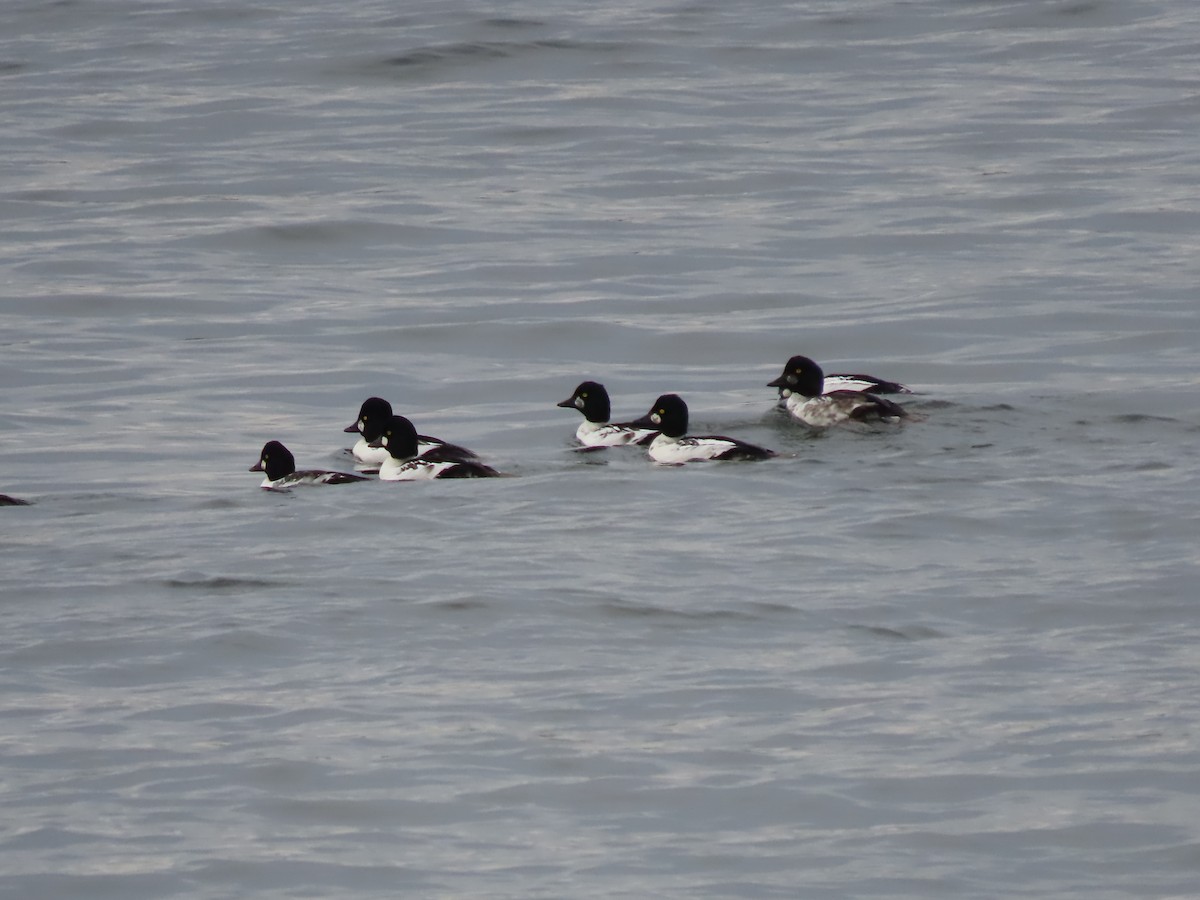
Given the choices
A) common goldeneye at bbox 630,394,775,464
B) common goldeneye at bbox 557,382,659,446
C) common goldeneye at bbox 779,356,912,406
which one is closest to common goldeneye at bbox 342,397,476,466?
common goldeneye at bbox 557,382,659,446

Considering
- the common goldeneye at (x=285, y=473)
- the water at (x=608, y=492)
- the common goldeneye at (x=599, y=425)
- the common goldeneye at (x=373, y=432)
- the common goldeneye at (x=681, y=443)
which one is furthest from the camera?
the common goldeneye at (x=599, y=425)

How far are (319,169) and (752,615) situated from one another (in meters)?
15.6

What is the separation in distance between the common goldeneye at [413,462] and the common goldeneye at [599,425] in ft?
3.46

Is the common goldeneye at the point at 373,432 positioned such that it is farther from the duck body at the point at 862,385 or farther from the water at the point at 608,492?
the duck body at the point at 862,385

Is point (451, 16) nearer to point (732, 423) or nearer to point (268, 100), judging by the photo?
point (268, 100)

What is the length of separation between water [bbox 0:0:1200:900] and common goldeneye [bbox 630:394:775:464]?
0.33 m

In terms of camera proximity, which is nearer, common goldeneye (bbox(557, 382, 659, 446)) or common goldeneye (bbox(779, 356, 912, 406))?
common goldeneye (bbox(557, 382, 659, 446))

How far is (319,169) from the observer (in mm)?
24531

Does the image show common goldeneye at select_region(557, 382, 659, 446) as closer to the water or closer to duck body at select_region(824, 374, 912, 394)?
the water

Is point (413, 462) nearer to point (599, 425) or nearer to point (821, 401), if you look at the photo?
point (599, 425)

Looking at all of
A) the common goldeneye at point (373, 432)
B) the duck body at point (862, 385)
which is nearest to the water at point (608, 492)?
the common goldeneye at point (373, 432)

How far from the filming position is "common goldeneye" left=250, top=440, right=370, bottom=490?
43.2 ft

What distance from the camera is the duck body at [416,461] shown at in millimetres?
13234

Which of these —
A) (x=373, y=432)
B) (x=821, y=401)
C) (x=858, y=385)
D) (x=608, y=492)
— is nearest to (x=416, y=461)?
(x=373, y=432)
